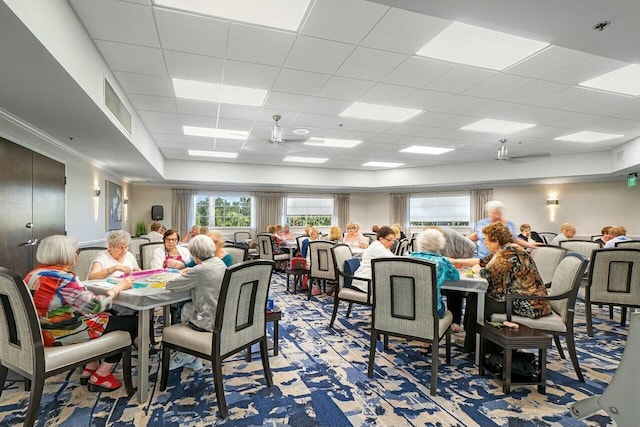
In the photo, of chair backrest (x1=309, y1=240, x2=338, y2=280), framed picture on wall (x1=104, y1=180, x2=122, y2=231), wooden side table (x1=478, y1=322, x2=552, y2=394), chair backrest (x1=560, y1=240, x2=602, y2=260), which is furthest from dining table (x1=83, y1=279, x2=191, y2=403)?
framed picture on wall (x1=104, y1=180, x2=122, y2=231)

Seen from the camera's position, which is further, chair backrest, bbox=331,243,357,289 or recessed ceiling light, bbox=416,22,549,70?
chair backrest, bbox=331,243,357,289

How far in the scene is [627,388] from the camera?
4.94 feet

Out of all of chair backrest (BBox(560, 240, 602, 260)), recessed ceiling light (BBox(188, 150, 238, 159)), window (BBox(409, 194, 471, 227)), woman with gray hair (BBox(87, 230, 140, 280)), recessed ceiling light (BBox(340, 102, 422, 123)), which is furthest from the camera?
window (BBox(409, 194, 471, 227))

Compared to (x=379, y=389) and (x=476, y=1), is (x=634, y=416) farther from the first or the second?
(x=476, y=1)

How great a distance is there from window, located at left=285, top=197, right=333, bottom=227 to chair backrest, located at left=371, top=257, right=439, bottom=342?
8.79 metres

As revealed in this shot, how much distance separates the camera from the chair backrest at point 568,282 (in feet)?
8.73

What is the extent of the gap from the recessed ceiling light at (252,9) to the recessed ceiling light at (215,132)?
3528mm

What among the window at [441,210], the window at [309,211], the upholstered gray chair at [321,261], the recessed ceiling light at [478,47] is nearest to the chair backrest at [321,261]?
the upholstered gray chair at [321,261]

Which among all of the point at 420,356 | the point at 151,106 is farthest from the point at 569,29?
the point at 151,106

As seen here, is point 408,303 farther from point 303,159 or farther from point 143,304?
point 303,159

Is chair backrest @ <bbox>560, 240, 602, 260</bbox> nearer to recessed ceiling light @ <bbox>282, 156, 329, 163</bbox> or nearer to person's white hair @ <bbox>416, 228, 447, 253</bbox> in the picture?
person's white hair @ <bbox>416, 228, 447, 253</bbox>

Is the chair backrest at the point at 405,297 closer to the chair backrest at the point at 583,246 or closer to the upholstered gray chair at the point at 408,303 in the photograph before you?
the upholstered gray chair at the point at 408,303

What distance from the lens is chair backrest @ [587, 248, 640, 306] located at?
145 inches

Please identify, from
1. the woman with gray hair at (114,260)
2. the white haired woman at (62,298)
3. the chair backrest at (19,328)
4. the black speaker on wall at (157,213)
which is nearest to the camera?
the chair backrest at (19,328)
